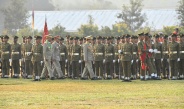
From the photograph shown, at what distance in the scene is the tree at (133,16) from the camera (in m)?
86.6

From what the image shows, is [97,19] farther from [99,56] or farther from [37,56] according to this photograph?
[37,56]

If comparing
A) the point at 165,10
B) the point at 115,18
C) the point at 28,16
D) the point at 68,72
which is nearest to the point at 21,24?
the point at 28,16

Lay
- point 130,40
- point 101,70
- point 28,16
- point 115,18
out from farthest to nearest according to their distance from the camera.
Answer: point 28,16 → point 115,18 → point 101,70 → point 130,40

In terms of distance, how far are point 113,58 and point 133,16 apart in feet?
196

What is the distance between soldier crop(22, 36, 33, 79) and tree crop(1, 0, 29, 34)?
6419 centimetres

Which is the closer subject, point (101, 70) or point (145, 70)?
point (145, 70)

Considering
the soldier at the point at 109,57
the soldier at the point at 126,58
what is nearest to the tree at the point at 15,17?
the soldier at the point at 109,57

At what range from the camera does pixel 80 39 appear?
1174 inches

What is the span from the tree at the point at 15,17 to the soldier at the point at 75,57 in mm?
64467

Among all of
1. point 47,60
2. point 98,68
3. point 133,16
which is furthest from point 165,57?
point 133,16

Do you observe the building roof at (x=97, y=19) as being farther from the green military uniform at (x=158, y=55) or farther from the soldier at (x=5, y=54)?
the green military uniform at (x=158, y=55)

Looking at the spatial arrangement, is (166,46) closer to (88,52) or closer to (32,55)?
(88,52)

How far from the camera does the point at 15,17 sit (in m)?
96.2

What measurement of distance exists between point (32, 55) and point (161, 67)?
5.28m
